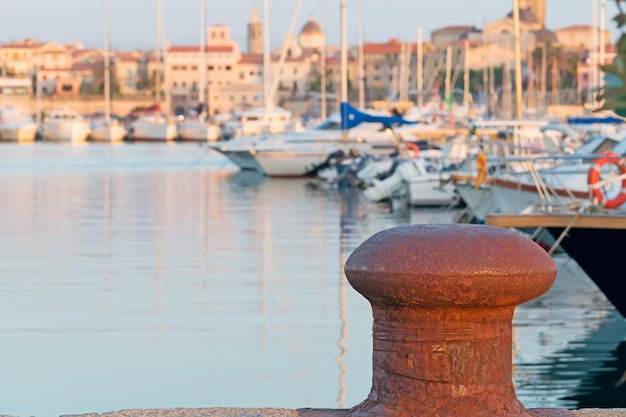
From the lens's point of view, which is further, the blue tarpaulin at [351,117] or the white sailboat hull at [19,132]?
the white sailboat hull at [19,132]

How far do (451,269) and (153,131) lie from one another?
111 metres

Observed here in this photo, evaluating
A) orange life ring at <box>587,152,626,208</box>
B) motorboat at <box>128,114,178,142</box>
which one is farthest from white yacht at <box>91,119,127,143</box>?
orange life ring at <box>587,152,626,208</box>

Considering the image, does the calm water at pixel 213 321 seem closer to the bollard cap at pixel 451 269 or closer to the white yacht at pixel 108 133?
the bollard cap at pixel 451 269

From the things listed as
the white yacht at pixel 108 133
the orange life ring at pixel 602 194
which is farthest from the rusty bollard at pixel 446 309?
the white yacht at pixel 108 133

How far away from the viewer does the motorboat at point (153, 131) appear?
114 m

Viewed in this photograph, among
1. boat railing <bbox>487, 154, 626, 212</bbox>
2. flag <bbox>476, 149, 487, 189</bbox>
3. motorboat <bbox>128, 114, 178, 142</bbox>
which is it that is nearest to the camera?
boat railing <bbox>487, 154, 626, 212</bbox>

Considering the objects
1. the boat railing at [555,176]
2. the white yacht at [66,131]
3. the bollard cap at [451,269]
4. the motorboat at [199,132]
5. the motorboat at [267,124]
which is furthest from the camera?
the white yacht at [66,131]

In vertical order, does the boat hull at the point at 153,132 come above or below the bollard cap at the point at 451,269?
below

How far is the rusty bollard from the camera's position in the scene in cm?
573

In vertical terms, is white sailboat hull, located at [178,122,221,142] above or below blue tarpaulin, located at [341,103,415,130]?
below

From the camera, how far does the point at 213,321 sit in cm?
1544

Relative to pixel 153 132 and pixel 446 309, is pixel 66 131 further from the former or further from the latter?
pixel 446 309

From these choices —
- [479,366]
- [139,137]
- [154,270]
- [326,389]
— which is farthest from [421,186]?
[139,137]

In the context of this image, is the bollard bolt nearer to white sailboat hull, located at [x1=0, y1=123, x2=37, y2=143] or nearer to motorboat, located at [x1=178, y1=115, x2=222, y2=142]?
motorboat, located at [x1=178, y1=115, x2=222, y2=142]
